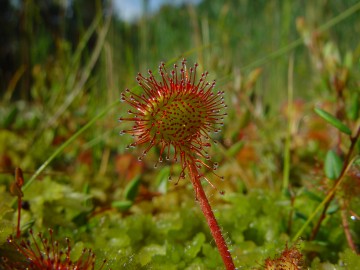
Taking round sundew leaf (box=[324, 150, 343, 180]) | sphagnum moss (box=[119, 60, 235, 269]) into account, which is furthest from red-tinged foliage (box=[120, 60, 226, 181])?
round sundew leaf (box=[324, 150, 343, 180])

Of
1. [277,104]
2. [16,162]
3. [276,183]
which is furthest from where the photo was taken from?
[277,104]

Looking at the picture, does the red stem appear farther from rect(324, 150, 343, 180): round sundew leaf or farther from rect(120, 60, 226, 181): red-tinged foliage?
rect(324, 150, 343, 180): round sundew leaf

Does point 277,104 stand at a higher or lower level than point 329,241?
higher

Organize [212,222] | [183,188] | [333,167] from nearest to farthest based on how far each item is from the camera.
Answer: [212,222]
[333,167]
[183,188]

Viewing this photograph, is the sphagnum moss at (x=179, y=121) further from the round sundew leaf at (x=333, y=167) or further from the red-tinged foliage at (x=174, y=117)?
the round sundew leaf at (x=333, y=167)

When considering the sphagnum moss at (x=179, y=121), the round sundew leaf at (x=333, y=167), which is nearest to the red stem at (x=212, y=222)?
the sphagnum moss at (x=179, y=121)

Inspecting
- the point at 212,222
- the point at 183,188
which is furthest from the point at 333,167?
the point at 183,188

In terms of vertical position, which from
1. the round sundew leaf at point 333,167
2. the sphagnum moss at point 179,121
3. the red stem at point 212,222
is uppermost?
the sphagnum moss at point 179,121

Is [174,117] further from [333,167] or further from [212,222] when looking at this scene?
[333,167]

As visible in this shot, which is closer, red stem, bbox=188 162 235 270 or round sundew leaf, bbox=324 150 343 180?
red stem, bbox=188 162 235 270

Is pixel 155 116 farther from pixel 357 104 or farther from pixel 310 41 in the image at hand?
pixel 310 41

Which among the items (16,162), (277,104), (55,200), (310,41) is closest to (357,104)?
(310,41)
